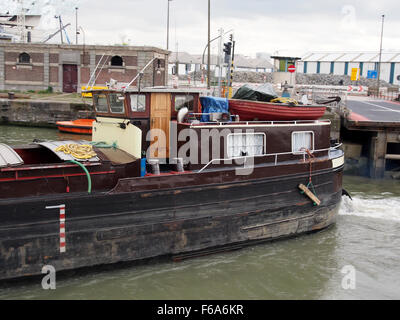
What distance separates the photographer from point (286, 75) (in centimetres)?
3616

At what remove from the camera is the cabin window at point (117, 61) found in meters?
37.8

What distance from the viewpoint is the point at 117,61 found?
3800cm

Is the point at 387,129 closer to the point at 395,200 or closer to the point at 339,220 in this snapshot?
the point at 395,200

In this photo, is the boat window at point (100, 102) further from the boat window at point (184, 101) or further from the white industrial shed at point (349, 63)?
the white industrial shed at point (349, 63)

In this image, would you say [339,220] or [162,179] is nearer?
[162,179]

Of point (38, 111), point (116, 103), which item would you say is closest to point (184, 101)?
point (116, 103)

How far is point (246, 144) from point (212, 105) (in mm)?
1370

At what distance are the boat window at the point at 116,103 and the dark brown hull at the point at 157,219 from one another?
222 centimetres

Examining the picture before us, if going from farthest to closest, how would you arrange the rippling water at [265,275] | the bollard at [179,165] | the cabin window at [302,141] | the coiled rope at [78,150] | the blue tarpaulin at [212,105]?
1. the cabin window at [302,141]
2. the blue tarpaulin at [212,105]
3. the bollard at [179,165]
4. the coiled rope at [78,150]
5. the rippling water at [265,275]

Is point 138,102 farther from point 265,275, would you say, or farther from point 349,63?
point 349,63

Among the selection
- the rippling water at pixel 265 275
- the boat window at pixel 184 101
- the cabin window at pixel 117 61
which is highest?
the cabin window at pixel 117 61

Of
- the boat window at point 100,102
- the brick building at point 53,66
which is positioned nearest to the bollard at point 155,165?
the boat window at point 100,102

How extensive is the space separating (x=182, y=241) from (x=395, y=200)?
10276mm

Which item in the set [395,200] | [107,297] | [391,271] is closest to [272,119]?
[391,271]
